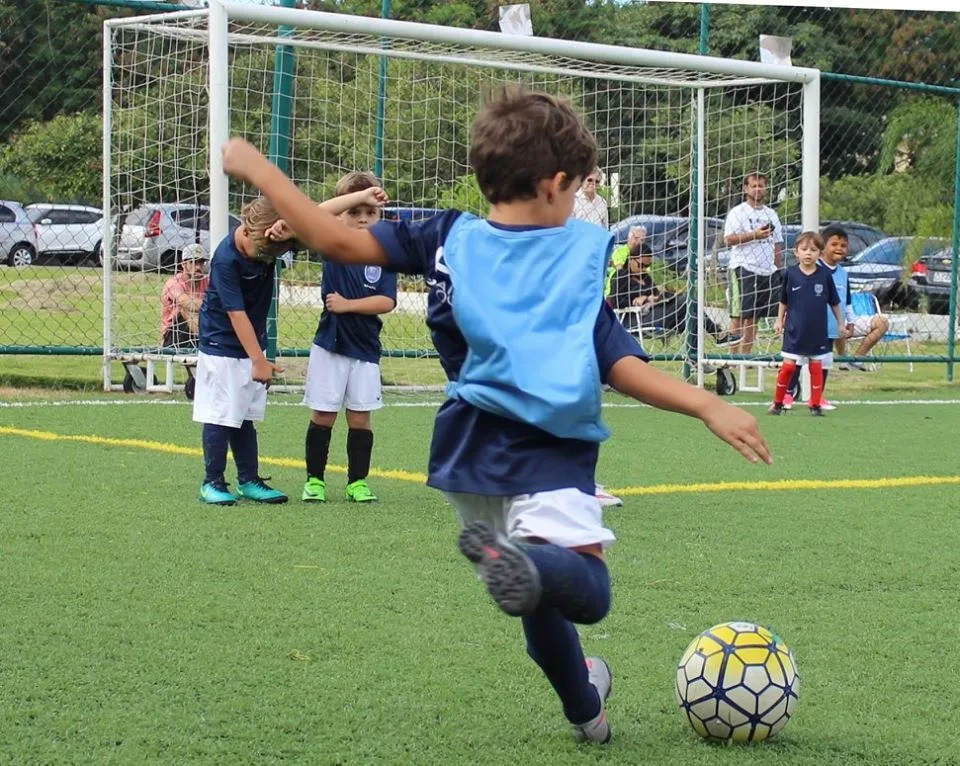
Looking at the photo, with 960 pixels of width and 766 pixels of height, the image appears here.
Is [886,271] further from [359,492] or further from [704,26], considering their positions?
[359,492]

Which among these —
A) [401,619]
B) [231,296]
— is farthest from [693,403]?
[231,296]

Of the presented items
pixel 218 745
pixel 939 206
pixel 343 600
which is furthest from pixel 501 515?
pixel 939 206

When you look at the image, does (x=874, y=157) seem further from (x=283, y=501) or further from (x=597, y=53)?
(x=283, y=501)

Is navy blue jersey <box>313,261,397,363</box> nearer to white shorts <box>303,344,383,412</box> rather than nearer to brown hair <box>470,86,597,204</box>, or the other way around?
white shorts <box>303,344,383,412</box>

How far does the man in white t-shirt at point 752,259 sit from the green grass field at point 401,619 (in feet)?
16.4

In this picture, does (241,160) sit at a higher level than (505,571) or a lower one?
higher

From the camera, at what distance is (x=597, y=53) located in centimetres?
1080

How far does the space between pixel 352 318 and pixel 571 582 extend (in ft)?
12.9

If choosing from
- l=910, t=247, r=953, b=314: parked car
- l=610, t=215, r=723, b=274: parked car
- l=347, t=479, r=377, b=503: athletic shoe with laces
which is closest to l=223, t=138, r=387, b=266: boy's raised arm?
l=347, t=479, r=377, b=503: athletic shoe with laces

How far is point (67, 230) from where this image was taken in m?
15.4

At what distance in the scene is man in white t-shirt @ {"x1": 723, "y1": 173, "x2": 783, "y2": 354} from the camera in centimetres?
1235

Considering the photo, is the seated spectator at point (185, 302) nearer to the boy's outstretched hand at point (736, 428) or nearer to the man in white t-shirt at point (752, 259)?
the man in white t-shirt at point (752, 259)

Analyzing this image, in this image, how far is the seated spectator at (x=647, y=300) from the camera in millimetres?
13133

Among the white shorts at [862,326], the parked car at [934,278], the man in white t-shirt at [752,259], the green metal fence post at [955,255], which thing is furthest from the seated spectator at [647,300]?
the parked car at [934,278]
